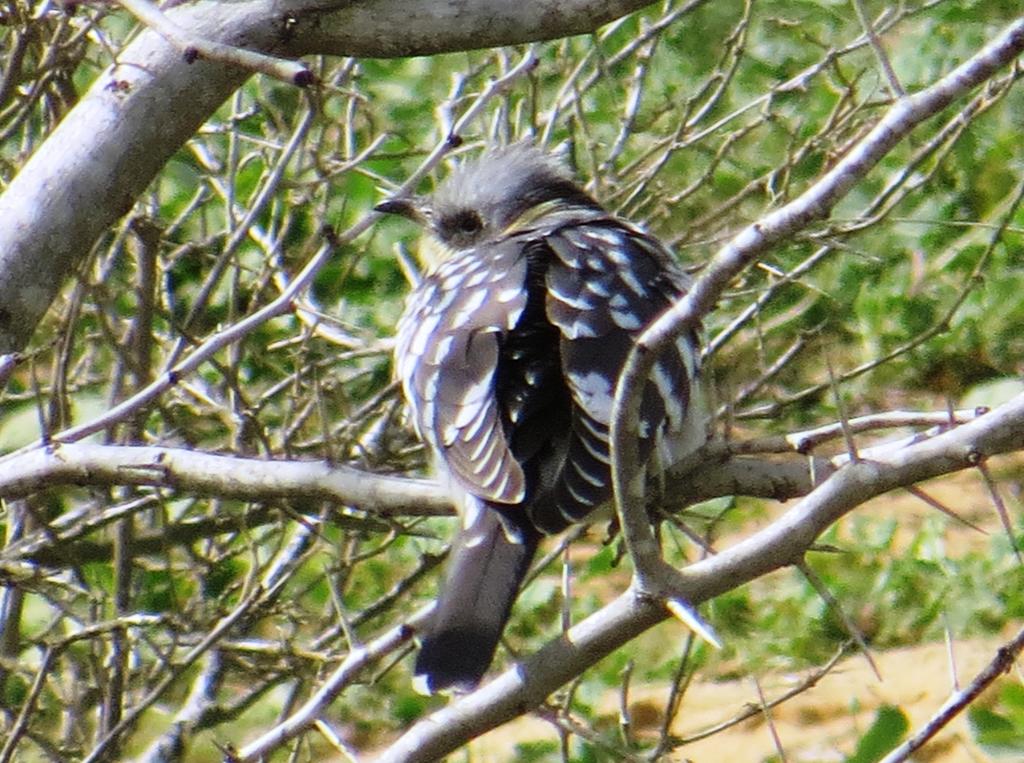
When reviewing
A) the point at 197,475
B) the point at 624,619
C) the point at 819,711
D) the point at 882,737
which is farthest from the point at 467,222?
the point at 624,619

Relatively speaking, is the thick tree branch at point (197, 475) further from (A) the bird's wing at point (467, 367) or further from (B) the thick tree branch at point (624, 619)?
(B) the thick tree branch at point (624, 619)

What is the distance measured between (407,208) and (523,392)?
1.43m

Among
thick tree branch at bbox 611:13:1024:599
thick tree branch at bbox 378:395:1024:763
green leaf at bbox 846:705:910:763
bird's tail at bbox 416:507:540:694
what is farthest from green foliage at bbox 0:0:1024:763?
thick tree branch at bbox 611:13:1024:599

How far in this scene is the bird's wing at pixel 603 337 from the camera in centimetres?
304

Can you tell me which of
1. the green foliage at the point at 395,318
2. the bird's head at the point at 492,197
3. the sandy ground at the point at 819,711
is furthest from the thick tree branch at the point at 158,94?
the sandy ground at the point at 819,711

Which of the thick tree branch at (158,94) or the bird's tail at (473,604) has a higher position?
the thick tree branch at (158,94)

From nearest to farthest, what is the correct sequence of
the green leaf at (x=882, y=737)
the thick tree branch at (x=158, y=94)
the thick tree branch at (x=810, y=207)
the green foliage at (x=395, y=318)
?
the thick tree branch at (x=810, y=207)
the thick tree branch at (x=158, y=94)
the green leaf at (x=882, y=737)
the green foliage at (x=395, y=318)

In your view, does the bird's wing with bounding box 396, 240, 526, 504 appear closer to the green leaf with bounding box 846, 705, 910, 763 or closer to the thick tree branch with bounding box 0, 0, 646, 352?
the thick tree branch with bounding box 0, 0, 646, 352

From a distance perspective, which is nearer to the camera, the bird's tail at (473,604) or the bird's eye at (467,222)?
the bird's tail at (473,604)

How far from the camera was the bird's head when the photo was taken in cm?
451

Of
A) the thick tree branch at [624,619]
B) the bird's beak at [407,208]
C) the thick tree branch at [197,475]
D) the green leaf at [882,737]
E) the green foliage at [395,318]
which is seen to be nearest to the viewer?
the thick tree branch at [624,619]

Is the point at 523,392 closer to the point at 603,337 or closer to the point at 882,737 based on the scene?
the point at 603,337

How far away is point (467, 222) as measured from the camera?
4730 mm

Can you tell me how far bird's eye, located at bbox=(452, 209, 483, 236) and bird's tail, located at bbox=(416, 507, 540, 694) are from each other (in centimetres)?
173
